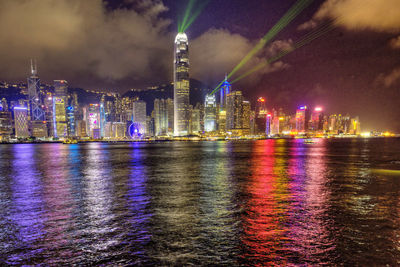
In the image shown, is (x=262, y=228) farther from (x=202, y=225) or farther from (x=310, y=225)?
(x=202, y=225)

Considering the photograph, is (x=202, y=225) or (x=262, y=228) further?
(x=202, y=225)

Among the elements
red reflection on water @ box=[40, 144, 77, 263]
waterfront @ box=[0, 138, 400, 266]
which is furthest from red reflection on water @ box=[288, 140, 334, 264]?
red reflection on water @ box=[40, 144, 77, 263]

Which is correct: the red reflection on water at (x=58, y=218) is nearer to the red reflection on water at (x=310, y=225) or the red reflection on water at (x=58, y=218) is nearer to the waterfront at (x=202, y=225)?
the waterfront at (x=202, y=225)

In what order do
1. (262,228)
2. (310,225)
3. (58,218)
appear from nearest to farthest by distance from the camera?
1. (262,228)
2. (310,225)
3. (58,218)

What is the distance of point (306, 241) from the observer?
43.5ft

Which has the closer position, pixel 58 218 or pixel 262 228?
pixel 262 228

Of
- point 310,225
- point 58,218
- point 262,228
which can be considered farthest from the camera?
point 58,218

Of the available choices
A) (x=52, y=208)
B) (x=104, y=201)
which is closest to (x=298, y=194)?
(x=104, y=201)

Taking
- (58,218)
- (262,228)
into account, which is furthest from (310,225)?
(58,218)

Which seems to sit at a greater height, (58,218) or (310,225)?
(58,218)

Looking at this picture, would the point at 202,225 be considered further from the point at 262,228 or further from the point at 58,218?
the point at 58,218

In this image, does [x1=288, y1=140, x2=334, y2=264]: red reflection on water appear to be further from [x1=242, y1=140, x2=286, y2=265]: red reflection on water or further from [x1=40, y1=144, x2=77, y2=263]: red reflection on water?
[x1=40, y1=144, x2=77, y2=263]: red reflection on water

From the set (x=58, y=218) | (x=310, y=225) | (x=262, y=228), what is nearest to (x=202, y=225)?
(x=262, y=228)

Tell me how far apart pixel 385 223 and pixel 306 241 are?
7209 mm
